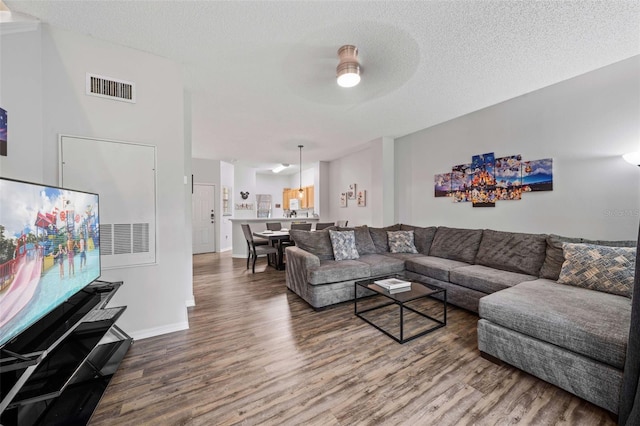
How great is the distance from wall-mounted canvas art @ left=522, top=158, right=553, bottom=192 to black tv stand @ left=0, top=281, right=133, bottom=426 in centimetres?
452

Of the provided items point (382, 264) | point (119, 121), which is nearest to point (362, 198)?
point (382, 264)

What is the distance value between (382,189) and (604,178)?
298 centimetres

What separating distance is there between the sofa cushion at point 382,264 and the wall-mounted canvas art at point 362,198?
244 cm

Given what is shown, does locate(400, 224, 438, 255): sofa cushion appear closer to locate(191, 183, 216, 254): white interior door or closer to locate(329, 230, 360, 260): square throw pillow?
locate(329, 230, 360, 260): square throw pillow

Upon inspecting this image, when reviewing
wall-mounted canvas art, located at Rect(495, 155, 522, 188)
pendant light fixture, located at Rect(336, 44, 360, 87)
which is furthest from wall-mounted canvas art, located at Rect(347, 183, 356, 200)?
pendant light fixture, located at Rect(336, 44, 360, 87)

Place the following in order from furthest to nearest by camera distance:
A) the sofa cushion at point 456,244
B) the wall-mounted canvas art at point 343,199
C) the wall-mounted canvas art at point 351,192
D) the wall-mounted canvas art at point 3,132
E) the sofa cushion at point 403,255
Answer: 1. the wall-mounted canvas art at point 343,199
2. the wall-mounted canvas art at point 351,192
3. the sofa cushion at point 403,255
4. the sofa cushion at point 456,244
5. the wall-mounted canvas art at point 3,132

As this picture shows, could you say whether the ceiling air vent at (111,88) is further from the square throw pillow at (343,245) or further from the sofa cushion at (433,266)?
the sofa cushion at (433,266)

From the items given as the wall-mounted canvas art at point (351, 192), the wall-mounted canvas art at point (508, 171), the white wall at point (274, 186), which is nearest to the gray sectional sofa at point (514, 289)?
the wall-mounted canvas art at point (508, 171)

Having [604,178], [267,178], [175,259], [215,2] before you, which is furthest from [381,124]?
[267,178]

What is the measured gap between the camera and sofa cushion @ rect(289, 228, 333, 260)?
353cm

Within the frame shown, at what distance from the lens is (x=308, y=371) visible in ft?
5.98

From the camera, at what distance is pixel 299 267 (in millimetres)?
3203

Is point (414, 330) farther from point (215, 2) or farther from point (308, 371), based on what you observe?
point (215, 2)

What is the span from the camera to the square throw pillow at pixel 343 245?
3.54 m
